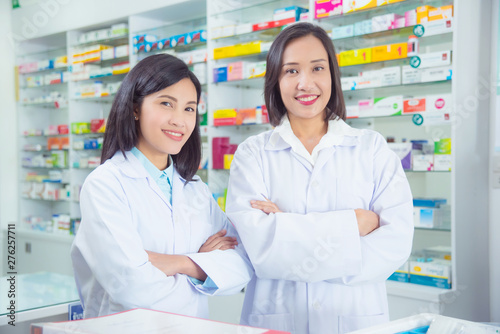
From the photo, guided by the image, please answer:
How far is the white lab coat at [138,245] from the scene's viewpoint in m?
1.60

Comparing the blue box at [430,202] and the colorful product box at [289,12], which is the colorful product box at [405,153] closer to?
the blue box at [430,202]

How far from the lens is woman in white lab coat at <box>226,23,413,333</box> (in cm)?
175

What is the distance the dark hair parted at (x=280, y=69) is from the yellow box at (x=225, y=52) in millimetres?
→ 2742

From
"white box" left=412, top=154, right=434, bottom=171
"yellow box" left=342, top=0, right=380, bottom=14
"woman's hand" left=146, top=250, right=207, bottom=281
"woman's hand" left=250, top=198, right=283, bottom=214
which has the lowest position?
"woman's hand" left=146, top=250, right=207, bottom=281

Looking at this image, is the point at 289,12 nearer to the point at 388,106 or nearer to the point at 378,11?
the point at 378,11

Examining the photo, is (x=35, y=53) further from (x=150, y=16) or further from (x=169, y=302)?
(x=169, y=302)

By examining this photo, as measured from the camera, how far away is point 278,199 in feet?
6.35

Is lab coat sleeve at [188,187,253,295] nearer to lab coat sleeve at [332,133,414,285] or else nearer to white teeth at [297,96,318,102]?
lab coat sleeve at [332,133,414,285]

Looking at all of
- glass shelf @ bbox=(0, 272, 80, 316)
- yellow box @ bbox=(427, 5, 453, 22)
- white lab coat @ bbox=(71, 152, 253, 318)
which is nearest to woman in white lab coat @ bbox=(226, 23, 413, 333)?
white lab coat @ bbox=(71, 152, 253, 318)

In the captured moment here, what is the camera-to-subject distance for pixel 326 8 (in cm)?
400

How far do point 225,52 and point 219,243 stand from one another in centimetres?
318

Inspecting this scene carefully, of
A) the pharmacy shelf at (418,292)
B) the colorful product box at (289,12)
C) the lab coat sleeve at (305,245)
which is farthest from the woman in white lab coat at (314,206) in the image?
the colorful product box at (289,12)

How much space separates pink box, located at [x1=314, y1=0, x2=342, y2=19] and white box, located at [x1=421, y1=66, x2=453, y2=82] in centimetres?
82

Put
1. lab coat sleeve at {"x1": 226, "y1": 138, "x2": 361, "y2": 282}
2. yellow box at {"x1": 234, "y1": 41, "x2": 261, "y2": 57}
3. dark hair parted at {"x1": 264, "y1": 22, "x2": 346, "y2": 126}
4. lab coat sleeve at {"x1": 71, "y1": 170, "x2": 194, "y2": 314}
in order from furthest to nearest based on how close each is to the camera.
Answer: yellow box at {"x1": 234, "y1": 41, "x2": 261, "y2": 57}, dark hair parted at {"x1": 264, "y1": 22, "x2": 346, "y2": 126}, lab coat sleeve at {"x1": 226, "y1": 138, "x2": 361, "y2": 282}, lab coat sleeve at {"x1": 71, "y1": 170, "x2": 194, "y2": 314}
